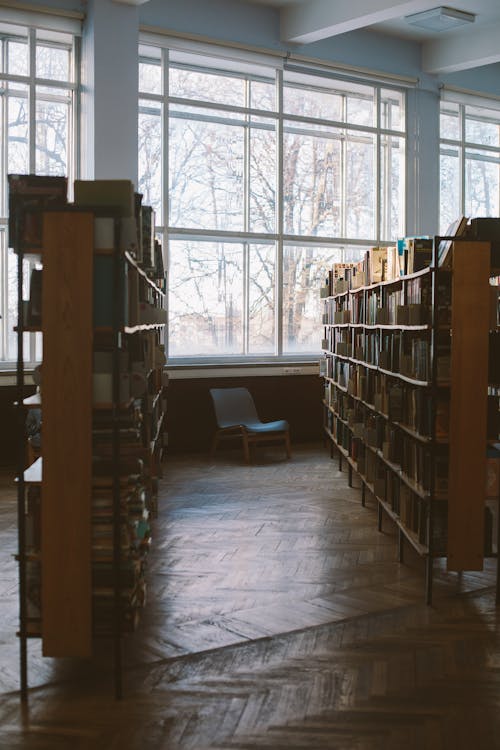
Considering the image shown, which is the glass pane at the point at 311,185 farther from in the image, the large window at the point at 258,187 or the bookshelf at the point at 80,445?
the bookshelf at the point at 80,445

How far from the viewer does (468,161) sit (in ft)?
43.4

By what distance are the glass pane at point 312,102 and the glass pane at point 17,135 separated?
11.9 feet

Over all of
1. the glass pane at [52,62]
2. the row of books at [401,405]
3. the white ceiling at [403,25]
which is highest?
the white ceiling at [403,25]

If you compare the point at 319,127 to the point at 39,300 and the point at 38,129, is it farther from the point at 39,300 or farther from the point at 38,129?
the point at 39,300

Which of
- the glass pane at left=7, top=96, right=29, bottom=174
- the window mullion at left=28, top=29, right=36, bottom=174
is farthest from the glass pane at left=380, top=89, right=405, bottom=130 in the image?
the glass pane at left=7, top=96, right=29, bottom=174

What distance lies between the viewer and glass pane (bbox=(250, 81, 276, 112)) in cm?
1135

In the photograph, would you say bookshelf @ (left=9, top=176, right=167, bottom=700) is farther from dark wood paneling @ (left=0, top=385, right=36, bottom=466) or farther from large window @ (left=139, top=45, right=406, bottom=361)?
large window @ (left=139, top=45, right=406, bottom=361)

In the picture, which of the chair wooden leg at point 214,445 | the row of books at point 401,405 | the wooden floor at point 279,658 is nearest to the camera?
the wooden floor at point 279,658

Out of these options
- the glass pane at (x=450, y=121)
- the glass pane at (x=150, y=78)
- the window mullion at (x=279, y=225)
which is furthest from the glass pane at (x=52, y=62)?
the glass pane at (x=450, y=121)

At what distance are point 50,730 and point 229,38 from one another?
947cm

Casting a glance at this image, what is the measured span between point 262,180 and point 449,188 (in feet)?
10.9

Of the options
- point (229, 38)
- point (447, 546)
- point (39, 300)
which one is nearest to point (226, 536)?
point (447, 546)

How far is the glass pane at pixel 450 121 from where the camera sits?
42.4ft

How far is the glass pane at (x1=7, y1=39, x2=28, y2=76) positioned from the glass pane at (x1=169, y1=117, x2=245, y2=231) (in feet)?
6.39
